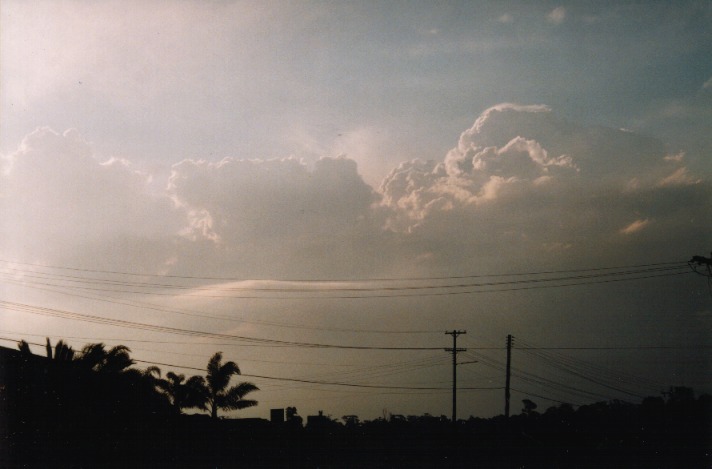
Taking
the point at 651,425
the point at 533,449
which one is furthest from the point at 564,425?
the point at 533,449

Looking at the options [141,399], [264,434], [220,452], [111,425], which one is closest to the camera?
[111,425]

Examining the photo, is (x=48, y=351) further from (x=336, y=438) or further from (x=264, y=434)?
(x=336, y=438)

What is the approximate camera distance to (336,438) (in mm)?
45219

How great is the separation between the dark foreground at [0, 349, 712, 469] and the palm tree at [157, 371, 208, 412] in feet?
18.4

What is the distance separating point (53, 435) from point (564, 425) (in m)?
44.7

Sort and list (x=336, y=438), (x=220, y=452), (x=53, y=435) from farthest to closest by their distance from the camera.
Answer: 1. (x=336, y=438)
2. (x=220, y=452)
3. (x=53, y=435)

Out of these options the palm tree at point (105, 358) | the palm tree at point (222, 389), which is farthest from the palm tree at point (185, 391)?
the palm tree at point (105, 358)

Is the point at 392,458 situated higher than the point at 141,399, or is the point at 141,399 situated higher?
the point at 141,399

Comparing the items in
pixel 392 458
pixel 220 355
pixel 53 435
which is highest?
pixel 220 355

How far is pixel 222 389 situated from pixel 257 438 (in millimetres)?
13299

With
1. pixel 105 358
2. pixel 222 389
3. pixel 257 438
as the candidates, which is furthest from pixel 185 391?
pixel 105 358

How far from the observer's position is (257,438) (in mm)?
41906

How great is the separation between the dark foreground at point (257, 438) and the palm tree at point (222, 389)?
4.48m

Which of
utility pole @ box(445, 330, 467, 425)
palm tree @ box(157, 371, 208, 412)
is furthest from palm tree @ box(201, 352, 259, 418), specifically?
utility pole @ box(445, 330, 467, 425)
